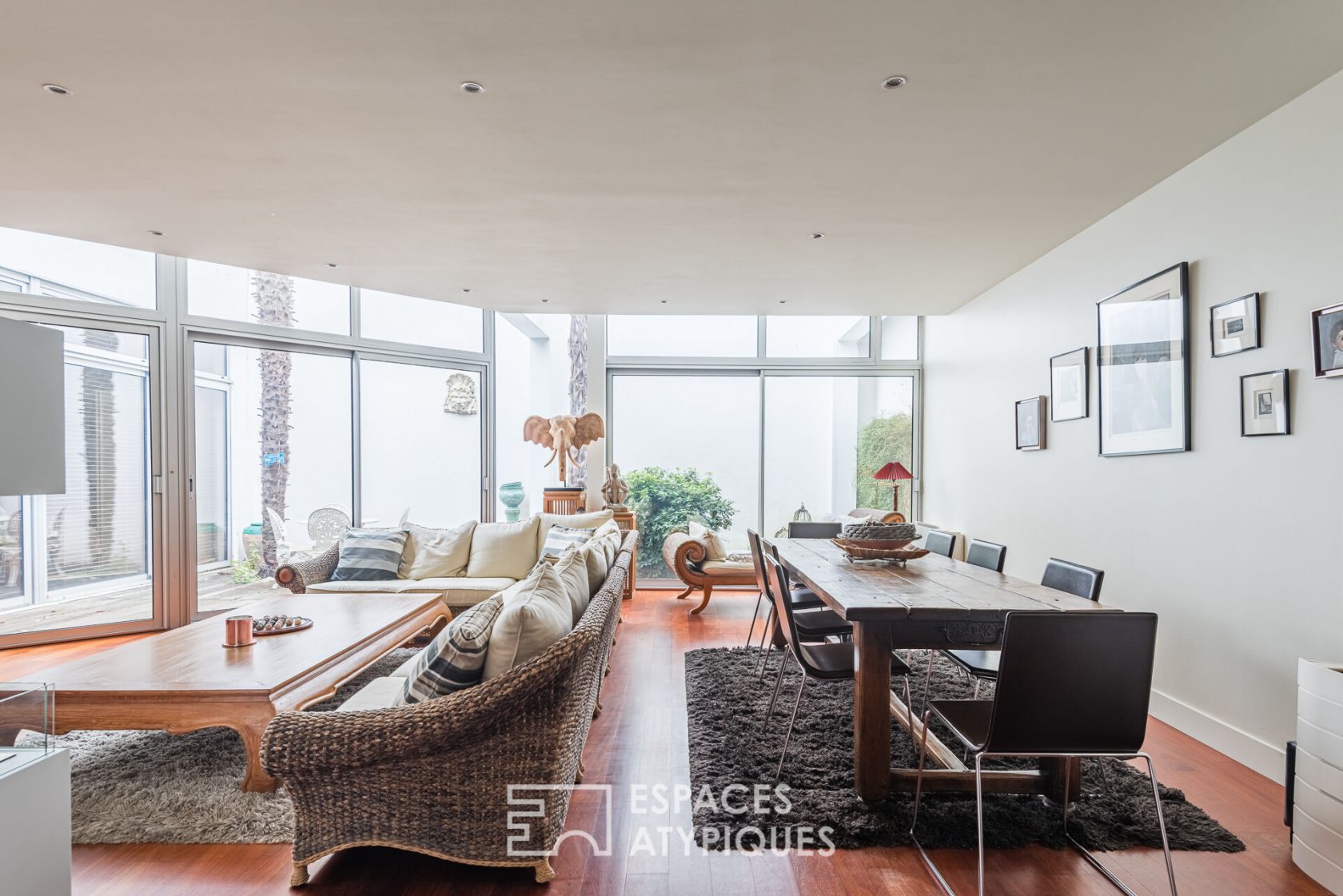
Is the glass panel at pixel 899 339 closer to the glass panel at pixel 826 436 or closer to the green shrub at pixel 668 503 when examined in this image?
the glass panel at pixel 826 436

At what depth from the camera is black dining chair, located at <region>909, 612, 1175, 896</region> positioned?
1794 millimetres

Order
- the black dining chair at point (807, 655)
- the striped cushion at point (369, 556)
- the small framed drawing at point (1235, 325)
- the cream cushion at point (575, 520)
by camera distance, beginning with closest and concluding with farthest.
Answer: the black dining chair at point (807, 655)
the small framed drawing at point (1235, 325)
the striped cushion at point (369, 556)
the cream cushion at point (575, 520)

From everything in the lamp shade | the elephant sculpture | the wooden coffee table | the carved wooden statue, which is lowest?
the wooden coffee table

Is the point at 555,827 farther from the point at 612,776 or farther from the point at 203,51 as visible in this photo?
the point at 203,51

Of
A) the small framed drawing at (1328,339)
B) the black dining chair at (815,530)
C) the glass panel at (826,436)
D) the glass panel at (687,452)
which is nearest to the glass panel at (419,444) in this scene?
the glass panel at (687,452)

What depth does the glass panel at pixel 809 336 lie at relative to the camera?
6867mm

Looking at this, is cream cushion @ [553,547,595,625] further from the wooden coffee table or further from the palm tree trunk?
the palm tree trunk

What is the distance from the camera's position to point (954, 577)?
288cm

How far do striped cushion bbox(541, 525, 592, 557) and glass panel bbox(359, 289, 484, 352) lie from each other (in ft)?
7.67

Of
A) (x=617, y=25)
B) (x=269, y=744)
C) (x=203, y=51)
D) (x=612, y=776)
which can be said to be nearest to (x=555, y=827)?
(x=612, y=776)

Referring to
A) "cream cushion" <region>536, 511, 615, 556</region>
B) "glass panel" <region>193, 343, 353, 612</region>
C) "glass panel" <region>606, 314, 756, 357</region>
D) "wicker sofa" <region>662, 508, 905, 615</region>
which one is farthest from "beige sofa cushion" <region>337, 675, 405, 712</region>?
"glass panel" <region>606, 314, 756, 357</region>

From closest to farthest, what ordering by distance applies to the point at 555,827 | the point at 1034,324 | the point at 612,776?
the point at 555,827 → the point at 612,776 → the point at 1034,324

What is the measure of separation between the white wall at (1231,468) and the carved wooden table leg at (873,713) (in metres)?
1.58

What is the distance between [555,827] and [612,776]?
63cm
